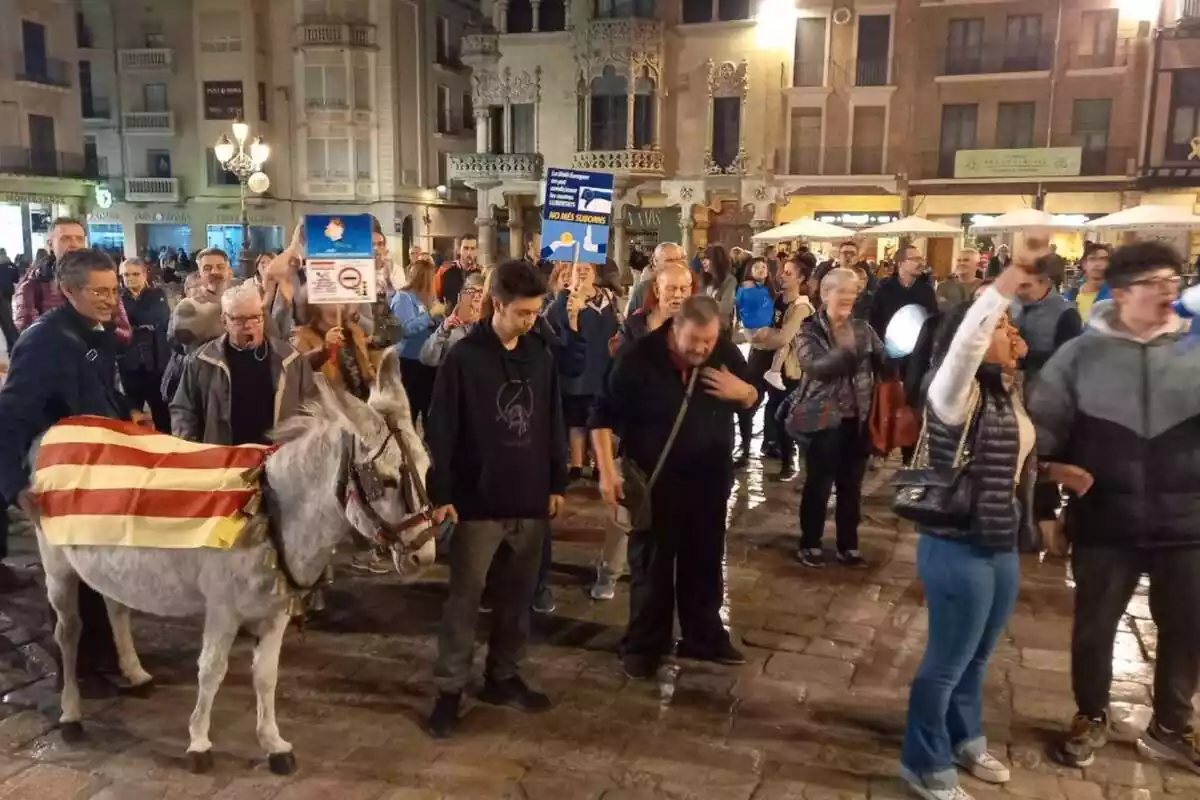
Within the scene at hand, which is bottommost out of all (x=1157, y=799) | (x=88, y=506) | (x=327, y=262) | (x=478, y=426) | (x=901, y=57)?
(x=1157, y=799)

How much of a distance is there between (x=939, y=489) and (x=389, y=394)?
6.96 feet

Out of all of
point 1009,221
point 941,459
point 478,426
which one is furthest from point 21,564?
point 1009,221

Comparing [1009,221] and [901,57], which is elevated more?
[901,57]

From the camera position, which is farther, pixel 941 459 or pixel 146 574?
pixel 146 574

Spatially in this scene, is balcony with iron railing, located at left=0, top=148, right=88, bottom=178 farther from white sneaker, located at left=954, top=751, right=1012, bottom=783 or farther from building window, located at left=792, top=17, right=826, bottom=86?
white sneaker, located at left=954, top=751, right=1012, bottom=783

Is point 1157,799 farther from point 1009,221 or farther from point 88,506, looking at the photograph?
point 1009,221

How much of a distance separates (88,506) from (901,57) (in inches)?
1192

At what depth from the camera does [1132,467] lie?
3.96m

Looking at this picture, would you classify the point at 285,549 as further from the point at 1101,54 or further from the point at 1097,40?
the point at 1097,40

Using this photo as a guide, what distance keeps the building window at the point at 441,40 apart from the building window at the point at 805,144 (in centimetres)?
1630

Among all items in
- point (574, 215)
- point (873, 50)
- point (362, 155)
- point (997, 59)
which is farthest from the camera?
point (362, 155)

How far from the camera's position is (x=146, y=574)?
396cm

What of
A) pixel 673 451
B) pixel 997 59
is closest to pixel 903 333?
pixel 673 451

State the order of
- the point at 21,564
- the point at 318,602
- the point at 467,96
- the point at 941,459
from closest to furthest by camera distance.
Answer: the point at 941,459
the point at 318,602
the point at 21,564
the point at 467,96
